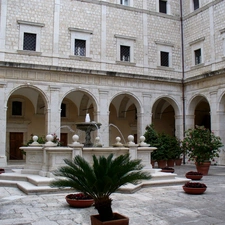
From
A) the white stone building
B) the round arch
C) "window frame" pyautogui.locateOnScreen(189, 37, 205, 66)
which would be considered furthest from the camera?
the round arch

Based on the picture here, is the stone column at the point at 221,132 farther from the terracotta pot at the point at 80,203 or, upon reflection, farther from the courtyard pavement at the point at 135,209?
the terracotta pot at the point at 80,203

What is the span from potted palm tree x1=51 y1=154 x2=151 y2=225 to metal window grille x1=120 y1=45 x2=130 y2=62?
15144 mm

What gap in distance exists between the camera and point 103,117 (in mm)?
18547

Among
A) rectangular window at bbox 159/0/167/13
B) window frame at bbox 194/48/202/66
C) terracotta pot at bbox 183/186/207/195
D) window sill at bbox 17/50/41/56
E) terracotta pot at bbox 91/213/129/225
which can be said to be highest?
rectangular window at bbox 159/0/167/13

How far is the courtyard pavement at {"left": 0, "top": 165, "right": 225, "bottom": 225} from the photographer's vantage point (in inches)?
228

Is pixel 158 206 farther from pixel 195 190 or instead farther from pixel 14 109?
pixel 14 109

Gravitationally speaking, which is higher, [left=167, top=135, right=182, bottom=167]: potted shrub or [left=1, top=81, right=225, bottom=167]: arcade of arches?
[left=1, top=81, right=225, bottom=167]: arcade of arches

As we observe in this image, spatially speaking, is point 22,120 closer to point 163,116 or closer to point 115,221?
point 163,116

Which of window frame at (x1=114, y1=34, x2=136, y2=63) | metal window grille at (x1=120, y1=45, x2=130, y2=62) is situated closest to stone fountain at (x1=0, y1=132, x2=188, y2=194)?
window frame at (x1=114, y1=34, x2=136, y2=63)

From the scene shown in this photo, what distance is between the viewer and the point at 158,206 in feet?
23.2

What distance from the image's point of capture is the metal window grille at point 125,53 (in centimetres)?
1984

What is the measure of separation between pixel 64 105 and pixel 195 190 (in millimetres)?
15734

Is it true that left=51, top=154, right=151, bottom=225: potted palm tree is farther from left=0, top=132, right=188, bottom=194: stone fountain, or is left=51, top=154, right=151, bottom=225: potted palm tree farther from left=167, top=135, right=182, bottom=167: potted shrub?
left=167, top=135, right=182, bottom=167: potted shrub

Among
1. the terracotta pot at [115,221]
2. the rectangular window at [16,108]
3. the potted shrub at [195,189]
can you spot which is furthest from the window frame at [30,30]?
the terracotta pot at [115,221]
